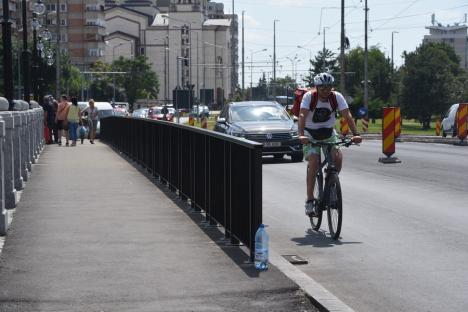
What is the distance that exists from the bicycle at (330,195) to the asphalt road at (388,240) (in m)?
0.18

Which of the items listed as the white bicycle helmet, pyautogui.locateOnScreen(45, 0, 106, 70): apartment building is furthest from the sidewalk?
pyautogui.locateOnScreen(45, 0, 106, 70): apartment building

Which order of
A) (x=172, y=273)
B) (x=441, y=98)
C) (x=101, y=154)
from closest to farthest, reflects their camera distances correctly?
(x=172, y=273) < (x=101, y=154) < (x=441, y=98)

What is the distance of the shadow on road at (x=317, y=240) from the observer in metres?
11.2

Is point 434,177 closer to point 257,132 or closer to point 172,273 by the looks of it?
point 257,132

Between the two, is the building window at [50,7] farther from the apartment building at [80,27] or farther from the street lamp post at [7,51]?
the street lamp post at [7,51]

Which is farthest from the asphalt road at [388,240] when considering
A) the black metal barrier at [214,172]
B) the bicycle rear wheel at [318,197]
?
the black metal barrier at [214,172]

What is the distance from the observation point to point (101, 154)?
3056 centimetres

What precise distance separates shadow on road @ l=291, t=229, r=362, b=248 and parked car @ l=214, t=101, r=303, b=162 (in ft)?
47.9

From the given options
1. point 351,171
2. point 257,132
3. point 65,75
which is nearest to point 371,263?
point 351,171

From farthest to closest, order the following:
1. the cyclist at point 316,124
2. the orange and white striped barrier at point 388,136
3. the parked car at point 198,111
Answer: the parked car at point 198,111
the orange and white striped barrier at point 388,136
the cyclist at point 316,124

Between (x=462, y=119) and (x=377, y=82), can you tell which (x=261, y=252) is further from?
(x=377, y=82)

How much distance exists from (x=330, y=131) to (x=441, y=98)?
86.9 m

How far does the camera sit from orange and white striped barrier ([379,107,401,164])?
2638 centimetres

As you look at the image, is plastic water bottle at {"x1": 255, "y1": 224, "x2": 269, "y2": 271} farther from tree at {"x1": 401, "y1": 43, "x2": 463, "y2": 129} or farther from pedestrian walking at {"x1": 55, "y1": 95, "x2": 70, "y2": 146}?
tree at {"x1": 401, "y1": 43, "x2": 463, "y2": 129}
